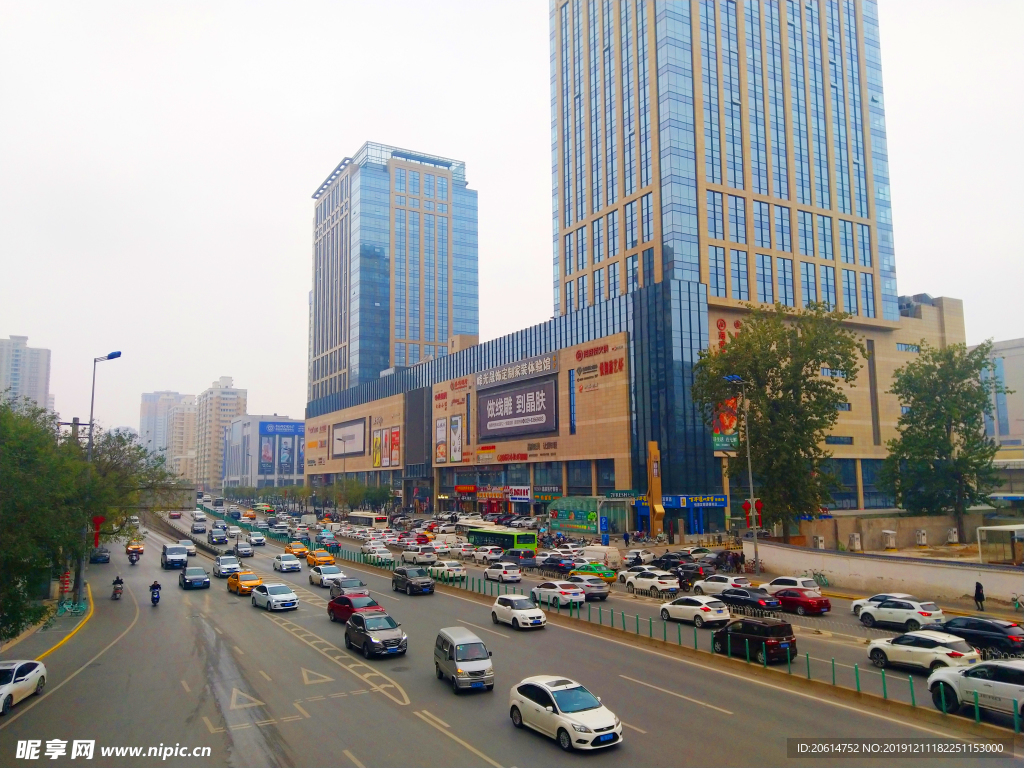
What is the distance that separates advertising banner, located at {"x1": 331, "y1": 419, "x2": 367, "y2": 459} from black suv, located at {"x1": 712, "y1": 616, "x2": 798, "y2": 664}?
437ft

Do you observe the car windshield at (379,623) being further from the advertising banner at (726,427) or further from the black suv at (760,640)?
the advertising banner at (726,427)

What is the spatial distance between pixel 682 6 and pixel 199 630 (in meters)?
91.3

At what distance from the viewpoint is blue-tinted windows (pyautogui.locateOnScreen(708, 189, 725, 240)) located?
86.4m

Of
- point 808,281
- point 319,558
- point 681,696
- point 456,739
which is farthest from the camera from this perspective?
point 808,281

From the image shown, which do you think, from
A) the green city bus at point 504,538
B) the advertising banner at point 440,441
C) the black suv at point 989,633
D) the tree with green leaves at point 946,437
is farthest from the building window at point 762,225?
the black suv at point 989,633

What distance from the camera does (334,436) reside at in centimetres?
16750

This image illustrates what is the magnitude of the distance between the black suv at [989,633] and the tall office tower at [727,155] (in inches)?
2412

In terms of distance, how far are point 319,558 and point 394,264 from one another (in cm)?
13398

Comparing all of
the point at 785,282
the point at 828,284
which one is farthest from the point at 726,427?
the point at 828,284

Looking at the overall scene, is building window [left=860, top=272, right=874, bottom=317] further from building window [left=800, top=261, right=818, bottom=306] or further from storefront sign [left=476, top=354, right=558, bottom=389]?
storefront sign [left=476, top=354, right=558, bottom=389]

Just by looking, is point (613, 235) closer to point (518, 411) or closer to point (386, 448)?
point (518, 411)

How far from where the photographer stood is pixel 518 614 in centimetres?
2905

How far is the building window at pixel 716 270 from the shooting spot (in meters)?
84.6

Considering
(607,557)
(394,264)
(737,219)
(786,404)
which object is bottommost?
(607,557)
